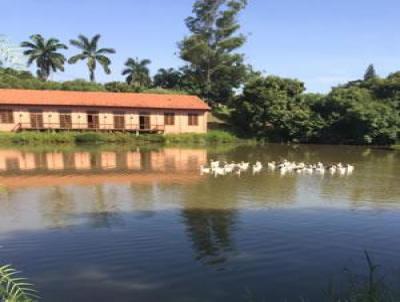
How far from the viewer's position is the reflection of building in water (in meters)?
21.8

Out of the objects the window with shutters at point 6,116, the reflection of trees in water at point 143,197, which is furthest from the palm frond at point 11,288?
the window with shutters at point 6,116

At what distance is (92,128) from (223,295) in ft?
132

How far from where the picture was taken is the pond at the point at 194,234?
7598 mm

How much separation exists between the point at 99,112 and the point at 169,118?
26.2ft

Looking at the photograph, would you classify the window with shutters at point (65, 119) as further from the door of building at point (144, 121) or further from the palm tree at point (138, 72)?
the palm tree at point (138, 72)

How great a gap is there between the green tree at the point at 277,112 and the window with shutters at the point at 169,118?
8.61 meters

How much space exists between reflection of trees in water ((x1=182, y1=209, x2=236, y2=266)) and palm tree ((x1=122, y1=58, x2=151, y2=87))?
58.9 meters

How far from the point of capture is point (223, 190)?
16.7m

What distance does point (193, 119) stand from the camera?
49281 millimetres

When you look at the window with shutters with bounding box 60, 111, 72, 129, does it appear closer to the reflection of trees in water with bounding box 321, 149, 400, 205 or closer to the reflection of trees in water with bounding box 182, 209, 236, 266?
the reflection of trees in water with bounding box 321, 149, 400, 205

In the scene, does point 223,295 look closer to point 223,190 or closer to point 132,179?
point 223,190

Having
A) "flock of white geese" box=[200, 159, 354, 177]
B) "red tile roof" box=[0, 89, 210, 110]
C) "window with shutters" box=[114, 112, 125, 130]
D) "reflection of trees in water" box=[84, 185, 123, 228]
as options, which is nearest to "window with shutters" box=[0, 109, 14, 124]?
"red tile roof" box=[0, 89, 210, 110]

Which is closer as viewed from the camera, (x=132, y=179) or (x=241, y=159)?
(x=132, y=179)

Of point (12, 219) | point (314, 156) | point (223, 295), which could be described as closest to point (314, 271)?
point (223, 295)
